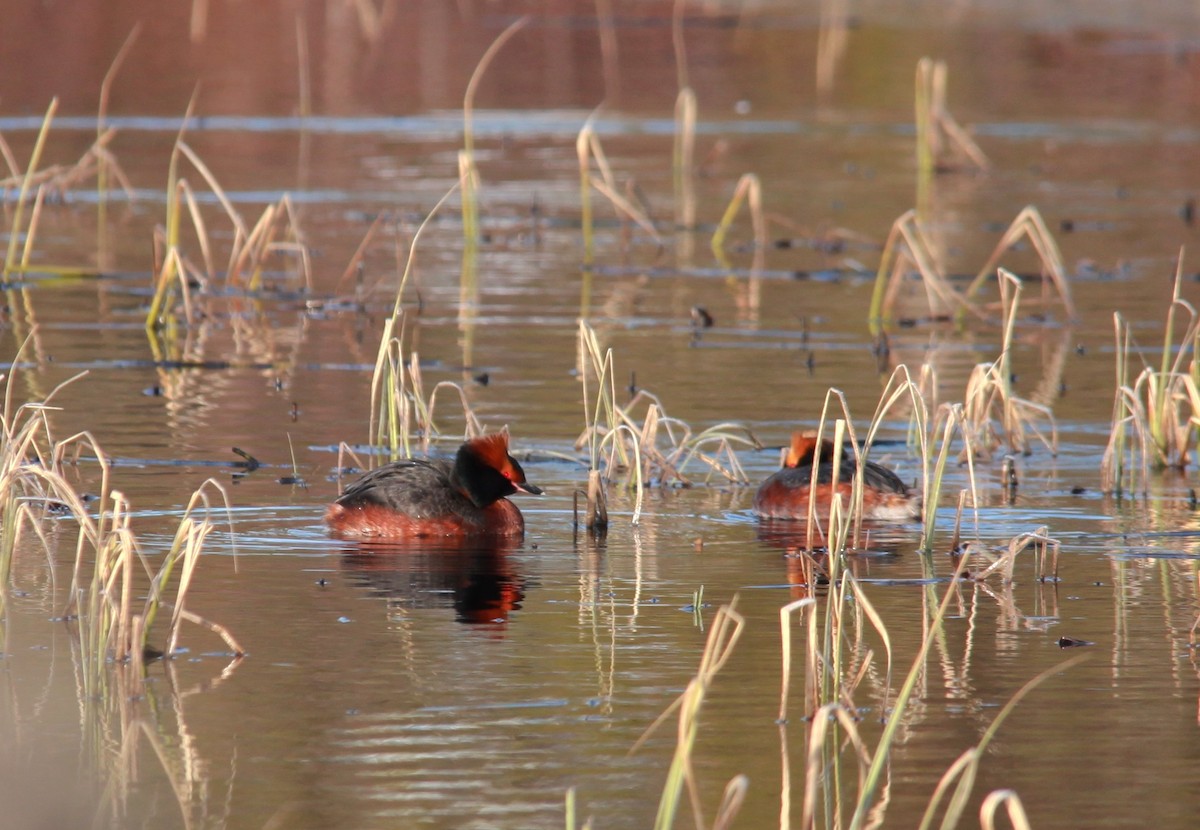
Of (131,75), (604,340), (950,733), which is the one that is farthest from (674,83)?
(950,733)

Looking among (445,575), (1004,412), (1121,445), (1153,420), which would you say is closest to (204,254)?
(1004,412)

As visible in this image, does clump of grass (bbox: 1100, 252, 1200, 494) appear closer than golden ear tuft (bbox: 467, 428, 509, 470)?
No

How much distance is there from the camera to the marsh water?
23.7ft

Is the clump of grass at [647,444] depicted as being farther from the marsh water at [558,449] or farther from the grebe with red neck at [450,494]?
the grebe with red neck at [450,494]

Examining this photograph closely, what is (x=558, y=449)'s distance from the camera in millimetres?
12688

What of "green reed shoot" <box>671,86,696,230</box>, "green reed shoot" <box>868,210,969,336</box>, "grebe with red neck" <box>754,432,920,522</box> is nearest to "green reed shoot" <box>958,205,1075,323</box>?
"green reed shoot" <box>868,210,969,336</box>

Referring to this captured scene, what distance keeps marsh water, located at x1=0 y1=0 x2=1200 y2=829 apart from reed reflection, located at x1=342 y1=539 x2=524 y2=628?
0.04 meters

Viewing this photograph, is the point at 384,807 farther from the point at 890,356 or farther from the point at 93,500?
the point at 890,356

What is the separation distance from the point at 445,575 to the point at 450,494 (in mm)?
909

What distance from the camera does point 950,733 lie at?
7.57 meters

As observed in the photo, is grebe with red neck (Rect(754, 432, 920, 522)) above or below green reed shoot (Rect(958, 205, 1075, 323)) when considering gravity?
below

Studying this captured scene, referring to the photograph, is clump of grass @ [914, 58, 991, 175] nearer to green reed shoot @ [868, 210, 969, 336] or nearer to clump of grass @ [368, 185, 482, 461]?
green reed shoot @ [868, 210, 969, 336]

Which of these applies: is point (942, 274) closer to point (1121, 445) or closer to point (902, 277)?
point (902, 277)

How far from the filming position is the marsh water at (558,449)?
721 centimetres
